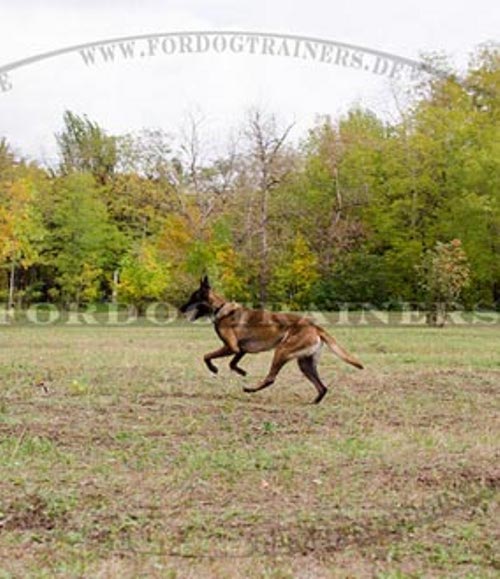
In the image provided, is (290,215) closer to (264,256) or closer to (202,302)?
(264,256)

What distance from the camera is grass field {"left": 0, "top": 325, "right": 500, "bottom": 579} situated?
4996mm

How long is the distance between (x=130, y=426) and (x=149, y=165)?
3685cm

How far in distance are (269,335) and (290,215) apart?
29173 mm

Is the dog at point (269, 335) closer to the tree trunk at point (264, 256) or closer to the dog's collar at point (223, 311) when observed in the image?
the dog's collar at point (223, 311)

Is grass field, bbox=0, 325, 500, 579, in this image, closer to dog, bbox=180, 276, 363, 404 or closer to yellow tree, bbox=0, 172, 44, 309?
dog, bbox=180, 276, 363, 404

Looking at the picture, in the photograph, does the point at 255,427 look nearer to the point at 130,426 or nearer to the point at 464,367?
the point at 130,426

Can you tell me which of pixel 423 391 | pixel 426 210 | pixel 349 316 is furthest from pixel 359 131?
pixel 423 391

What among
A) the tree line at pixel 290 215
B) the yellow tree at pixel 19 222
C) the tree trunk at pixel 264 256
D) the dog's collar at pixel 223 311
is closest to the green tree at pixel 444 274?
the tree line at pixel 290 215

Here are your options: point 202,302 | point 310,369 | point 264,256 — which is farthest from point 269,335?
point 264,256

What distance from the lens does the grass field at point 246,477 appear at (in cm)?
500

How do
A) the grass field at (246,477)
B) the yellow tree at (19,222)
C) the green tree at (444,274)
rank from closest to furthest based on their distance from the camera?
the grass field at (246,477), the green tree at (444,274), the yellow tree at (19,222)

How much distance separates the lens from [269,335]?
36.9ft

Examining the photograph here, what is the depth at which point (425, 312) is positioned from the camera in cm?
3666

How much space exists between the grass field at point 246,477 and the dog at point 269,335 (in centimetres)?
43
